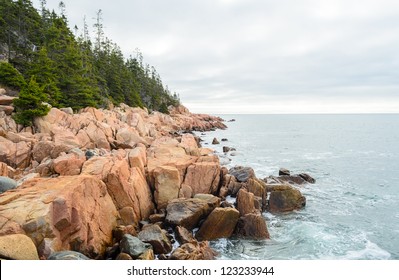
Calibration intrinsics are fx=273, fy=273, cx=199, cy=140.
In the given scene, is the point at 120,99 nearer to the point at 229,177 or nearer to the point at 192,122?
the point at 192,122

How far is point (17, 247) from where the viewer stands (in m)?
8.48

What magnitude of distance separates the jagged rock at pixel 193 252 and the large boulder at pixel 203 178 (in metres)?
5.49

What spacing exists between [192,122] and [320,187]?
57.6 meters

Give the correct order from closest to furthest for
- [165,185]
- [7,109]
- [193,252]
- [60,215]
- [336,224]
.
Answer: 1. [60,215]
2. [193,252]
3. [165,185]
4. [336,224]
5. [7,109]

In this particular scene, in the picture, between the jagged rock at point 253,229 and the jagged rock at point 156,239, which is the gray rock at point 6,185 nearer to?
the jagged rock at point 156,239

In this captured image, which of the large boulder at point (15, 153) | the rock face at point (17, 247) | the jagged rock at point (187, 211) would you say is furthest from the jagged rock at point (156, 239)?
the large boulder at point (15, 153)

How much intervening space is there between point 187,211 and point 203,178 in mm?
4142

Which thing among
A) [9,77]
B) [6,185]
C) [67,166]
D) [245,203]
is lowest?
[245,203]

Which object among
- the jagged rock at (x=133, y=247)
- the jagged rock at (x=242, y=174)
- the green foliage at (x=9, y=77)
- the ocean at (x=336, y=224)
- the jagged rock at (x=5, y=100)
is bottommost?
the ocean at (x=336, y=224)

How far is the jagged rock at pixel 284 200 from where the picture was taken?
60.8 feet

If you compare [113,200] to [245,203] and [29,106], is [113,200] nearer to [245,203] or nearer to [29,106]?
[245,203]

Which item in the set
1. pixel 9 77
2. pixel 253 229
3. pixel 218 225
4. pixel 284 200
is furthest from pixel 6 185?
pixel 9 77

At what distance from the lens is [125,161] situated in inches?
626

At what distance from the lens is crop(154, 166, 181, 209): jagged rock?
1627 cm
